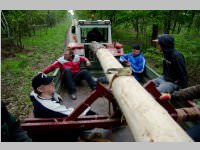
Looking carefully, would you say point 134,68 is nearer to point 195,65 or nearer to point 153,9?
point 195,65

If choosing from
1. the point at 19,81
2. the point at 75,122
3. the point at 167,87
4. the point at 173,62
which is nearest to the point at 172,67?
the point at 173,62

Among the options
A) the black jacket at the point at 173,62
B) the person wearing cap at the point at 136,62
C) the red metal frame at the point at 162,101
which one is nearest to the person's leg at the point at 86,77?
→ the person wearing cap at the point at 136,62

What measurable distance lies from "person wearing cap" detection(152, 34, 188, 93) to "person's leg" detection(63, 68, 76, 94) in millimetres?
2076

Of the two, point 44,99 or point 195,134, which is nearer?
point 195,134

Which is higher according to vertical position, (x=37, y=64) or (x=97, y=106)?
(x=97, y=106)

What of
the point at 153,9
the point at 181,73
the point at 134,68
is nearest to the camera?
the point at 181,73

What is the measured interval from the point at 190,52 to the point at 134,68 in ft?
8.38

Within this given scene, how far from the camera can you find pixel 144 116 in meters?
2.62

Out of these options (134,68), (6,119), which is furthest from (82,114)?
(134,68)

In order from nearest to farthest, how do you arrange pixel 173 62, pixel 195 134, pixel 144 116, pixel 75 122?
pixel 144 116 → pixel 195 134 → pixel 75 122 → pixel 173 62

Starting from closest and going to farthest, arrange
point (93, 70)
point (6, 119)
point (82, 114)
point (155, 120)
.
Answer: point (155, 120)
point (6, 119)
point (82, 114)
point (93, 70)

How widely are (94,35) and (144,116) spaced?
7272 millimetres

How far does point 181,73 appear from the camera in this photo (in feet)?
15.9

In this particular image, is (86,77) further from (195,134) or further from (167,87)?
(195,134)
